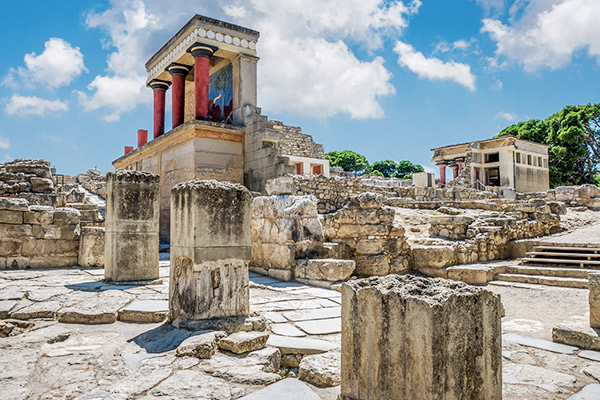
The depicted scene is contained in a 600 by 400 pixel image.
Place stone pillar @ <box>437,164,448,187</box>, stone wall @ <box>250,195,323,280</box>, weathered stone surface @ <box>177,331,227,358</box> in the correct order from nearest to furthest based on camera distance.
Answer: weathered stone surface @ <box>177,331,227,358</box> → stone wall @ <box>250,195,323,280</box> → stone pillar @ <box>437,164,448,187</box>

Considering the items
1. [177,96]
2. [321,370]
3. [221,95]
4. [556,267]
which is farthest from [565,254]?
[177,96]

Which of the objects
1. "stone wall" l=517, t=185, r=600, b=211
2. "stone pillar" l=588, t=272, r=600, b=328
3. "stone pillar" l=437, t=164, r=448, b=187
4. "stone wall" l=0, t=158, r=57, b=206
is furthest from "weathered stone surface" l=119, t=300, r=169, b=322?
"stone pillar" l=437, t=164, r=448, b=187

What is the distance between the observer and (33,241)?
7418mm

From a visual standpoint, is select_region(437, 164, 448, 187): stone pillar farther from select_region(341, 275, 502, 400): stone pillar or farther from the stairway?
select_region(341, 275, 502, 400): stone pillar

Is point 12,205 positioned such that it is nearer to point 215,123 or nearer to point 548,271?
point 215,123

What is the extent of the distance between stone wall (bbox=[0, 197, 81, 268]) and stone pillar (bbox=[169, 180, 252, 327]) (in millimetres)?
4746

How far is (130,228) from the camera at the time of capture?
19.8ft

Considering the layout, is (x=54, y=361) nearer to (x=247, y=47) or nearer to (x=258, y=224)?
(x=258, y=224)

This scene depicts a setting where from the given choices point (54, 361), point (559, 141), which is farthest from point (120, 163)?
point (559, 141)

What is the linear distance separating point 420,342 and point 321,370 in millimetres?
969

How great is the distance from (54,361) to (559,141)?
1555 inches

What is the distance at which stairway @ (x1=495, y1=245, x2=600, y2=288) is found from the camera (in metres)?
7.26

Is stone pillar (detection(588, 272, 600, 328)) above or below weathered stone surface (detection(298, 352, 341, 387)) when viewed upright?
above

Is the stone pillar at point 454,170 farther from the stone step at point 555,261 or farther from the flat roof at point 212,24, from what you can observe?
the stone step at point 555,261
